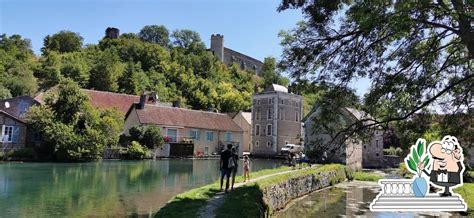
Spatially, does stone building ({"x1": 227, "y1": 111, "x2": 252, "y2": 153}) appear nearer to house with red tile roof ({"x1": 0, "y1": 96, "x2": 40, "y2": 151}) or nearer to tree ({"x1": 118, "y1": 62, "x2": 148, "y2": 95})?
tree ({"x1": 118, "y1": 62, "x2": 148, "y2": 95})

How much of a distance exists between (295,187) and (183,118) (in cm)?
3343

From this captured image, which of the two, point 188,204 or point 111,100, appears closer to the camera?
point 188,204

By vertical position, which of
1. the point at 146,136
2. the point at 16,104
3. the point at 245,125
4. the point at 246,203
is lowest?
the point at 246,203

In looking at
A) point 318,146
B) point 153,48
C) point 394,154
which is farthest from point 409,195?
point 153,48

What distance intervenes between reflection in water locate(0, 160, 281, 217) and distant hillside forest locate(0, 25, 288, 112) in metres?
35.0

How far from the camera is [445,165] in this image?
8.32m

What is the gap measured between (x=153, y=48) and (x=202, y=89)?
1671 centimetres

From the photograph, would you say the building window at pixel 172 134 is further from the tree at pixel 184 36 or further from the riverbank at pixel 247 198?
the tree at pixel 184 36

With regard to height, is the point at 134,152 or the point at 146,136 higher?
the point at 146,136

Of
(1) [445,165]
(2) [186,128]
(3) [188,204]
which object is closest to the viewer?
(1) [445,165]

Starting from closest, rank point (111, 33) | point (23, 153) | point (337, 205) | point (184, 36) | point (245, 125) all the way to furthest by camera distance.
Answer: point (337, 205) < point (23, 153) < point (245, 125) < point (111, 33) < point (184, 36)

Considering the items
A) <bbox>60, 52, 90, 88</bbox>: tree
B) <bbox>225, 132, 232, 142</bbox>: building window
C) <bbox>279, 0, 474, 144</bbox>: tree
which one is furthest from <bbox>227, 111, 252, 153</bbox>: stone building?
<bbox>279, 0, 474, 144</bbox>: tree

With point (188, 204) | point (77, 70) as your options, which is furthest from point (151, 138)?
point (188, 204)

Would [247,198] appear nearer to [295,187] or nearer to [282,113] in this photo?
[295,187]
